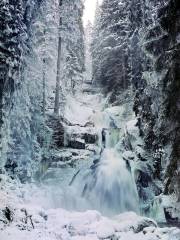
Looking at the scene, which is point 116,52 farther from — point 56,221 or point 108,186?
point 56,221

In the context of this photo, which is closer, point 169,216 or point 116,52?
point 169,216

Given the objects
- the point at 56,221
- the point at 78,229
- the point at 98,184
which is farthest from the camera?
the point at 98,184

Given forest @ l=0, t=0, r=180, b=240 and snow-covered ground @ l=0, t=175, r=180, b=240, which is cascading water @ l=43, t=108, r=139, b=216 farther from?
snow-covered ground @ l=0, t=175, r=180, b=240

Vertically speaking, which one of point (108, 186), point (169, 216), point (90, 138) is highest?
point (90, 138)

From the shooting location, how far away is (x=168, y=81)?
9.35 metres

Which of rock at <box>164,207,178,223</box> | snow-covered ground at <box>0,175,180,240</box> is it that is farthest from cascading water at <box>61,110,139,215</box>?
snow-covered ground at <box>0,175,180,240</box>

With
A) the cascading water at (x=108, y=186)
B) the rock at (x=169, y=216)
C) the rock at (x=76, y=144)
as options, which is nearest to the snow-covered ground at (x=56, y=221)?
the cascading water at (x=108, y=186)

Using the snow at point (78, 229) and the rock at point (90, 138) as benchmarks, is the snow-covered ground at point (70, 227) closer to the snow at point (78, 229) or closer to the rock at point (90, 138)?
the snow at point (78, 229)

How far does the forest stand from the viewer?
406 inches

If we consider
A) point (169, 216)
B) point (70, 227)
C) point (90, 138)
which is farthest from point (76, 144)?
point (70, 227)

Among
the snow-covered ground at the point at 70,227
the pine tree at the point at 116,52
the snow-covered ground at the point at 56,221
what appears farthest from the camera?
the pine tree at the point at 116,52

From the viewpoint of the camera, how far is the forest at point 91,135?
10.3 meters

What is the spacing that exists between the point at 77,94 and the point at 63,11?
55.8ft

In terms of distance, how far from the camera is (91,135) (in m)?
30.2
